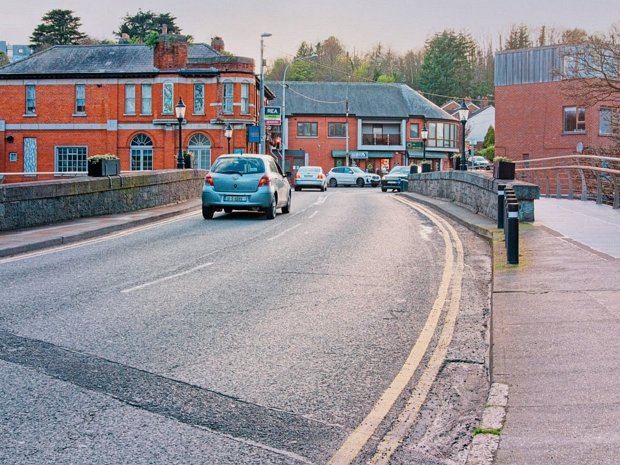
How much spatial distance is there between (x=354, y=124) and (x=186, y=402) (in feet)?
266

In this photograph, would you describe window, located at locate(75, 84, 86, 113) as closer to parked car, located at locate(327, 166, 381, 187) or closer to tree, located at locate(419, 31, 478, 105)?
parked car, located at locate(327, 166, 381, 187)

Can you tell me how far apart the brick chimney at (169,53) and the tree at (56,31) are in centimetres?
4148

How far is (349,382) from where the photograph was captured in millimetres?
6570

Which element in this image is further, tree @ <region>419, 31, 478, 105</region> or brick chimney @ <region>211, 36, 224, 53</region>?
tree @ <region>419, 31, 478, 105</region>

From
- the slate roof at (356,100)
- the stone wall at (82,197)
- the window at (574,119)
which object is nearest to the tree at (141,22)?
the slate roof at (356,100)

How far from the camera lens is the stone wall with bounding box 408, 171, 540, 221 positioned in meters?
17.8

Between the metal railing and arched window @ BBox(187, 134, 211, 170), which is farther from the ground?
arched window @ BBox(187, 134, 211, 170)

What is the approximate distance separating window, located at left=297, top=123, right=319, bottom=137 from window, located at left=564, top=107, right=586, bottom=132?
29.8m

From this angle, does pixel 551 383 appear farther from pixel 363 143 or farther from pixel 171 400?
pixel 363 143

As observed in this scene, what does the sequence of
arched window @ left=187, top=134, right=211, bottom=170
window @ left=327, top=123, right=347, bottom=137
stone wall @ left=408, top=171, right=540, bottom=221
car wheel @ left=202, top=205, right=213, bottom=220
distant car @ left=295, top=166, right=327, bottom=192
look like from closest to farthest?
1. stone wall @ left=408, top=171, right=540, bottom=221
2. car wheel @ left=202, top=205, right=213, bottom=220
3. distant car @ left=295, top=166, right=327, bottom=192
4. arched window @ left=187, top=134, right=211, bottom=170
5. window @ left=327, top=123, right=347, bottom=137

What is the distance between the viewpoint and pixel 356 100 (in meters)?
87.1

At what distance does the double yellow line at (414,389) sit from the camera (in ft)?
16.5

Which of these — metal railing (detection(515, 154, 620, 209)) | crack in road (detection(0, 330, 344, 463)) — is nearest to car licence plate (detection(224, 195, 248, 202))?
metal railing (detection(515, 154, 620, 209))

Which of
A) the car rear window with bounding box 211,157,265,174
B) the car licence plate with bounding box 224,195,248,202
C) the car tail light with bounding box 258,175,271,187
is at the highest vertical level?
the car rear window with bounding box 211,157,265,174
